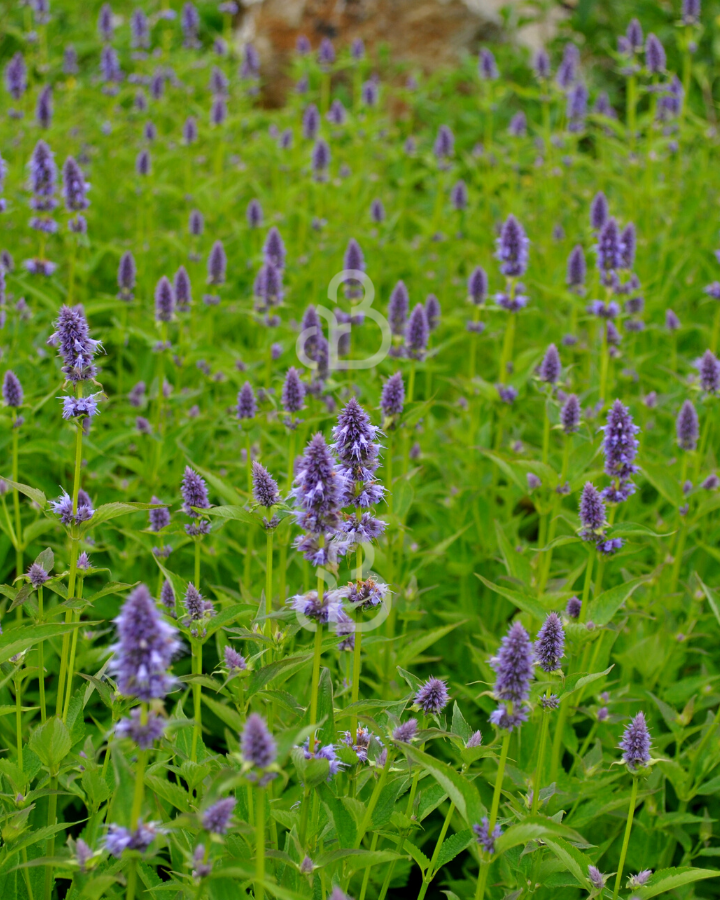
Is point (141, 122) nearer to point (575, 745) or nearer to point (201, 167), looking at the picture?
point (201, 167)

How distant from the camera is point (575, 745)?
11.9 feet

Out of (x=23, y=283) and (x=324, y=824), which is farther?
(x=23, y=283)

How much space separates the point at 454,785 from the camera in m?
2.21

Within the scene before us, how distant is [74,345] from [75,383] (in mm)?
137

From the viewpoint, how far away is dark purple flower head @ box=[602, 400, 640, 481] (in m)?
3.43

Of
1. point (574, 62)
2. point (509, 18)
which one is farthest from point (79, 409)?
point (509, 18)

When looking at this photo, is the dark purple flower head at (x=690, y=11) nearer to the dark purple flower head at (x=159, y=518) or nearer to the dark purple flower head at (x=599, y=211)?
the dark purple flower head at (x=599, y=211)

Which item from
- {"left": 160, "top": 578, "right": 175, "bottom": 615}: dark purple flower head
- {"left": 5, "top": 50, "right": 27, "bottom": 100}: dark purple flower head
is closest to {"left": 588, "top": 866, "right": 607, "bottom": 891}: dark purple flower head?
{"left": 160, "top": 578, "right": 175, "bottom": 615}: dark purple flower head

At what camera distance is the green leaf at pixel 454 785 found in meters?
2.16

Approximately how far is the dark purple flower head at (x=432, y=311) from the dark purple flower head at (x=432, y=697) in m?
3.06

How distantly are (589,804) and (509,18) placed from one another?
11995 mm

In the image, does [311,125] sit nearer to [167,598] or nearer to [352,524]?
[167,598]

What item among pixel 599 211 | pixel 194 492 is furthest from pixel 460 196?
pixel 194 492
